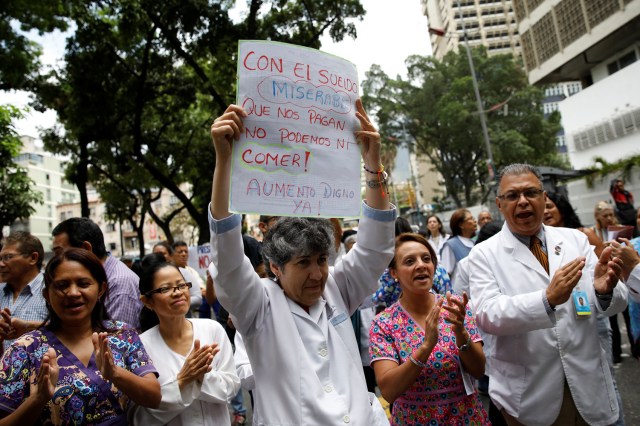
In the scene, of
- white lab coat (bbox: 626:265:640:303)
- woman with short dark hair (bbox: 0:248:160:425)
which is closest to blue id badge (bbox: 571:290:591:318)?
white lab coat (bbox: 626:265:640:303)

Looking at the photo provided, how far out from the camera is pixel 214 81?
13156 mm

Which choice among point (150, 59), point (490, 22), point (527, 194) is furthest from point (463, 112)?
point (490, 22)

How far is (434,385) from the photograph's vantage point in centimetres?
240

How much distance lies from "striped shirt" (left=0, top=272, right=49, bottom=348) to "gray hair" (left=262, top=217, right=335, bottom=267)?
6.43ft

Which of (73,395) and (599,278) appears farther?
(599,278)

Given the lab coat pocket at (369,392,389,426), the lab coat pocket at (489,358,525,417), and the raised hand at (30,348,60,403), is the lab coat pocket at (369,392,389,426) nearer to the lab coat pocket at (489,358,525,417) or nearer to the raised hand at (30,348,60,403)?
the lab coat pocket at (489,358,525,417)

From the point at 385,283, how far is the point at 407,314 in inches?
45.9

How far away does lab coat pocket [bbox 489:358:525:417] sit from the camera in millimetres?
2420

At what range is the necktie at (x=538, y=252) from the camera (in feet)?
8.48

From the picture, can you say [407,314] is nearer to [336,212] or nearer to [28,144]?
[336,212]

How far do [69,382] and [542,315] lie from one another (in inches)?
86.4

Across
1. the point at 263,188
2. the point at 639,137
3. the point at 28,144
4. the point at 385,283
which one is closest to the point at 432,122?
Answer: the point at 639,137

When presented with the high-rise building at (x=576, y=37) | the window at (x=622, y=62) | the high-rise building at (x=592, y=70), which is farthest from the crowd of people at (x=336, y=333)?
the window at (x=622, y=62)

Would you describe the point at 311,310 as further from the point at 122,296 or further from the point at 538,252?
the point at 122,296
